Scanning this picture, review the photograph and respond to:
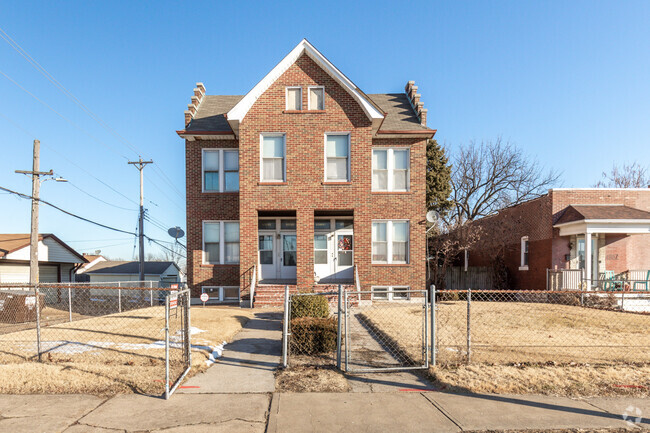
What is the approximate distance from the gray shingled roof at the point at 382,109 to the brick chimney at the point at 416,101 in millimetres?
195

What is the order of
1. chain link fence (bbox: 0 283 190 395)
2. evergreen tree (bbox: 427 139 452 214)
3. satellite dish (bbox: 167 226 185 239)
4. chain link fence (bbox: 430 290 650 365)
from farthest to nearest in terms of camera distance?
evergreen tree (bbox: 427 139 452 214) < satellite dish (bbox: 167 226 185 239) < chain link fence (bbox: 430 290 650 365) < chain link fence (bbox: 0 283 190 395)

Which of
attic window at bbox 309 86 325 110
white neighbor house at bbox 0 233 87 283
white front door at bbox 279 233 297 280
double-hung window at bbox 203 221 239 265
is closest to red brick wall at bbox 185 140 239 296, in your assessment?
double-hung window at bbox 203 221 239 265

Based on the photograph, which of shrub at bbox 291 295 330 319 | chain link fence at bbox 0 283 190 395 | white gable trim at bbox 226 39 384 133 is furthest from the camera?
white gable trim at bbox 226 39 384 133

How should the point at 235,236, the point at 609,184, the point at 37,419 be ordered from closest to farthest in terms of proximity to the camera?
the point at 37,419 < the point at 235,236 < the point at 609,184

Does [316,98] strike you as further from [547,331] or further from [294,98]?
[547,331]

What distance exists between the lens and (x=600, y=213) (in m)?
17.5

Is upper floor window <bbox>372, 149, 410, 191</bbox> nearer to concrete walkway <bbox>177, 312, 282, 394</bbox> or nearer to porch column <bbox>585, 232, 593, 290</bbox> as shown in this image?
porch column <bbox>585, 232, 593, 290</bbox>

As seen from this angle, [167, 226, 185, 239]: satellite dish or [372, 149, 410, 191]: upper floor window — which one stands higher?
[372, 149, 410, 191]: upper floor window

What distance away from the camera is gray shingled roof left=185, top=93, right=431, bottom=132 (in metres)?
17.2

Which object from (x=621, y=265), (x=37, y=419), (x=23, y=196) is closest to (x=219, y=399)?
(x=37, y=419)

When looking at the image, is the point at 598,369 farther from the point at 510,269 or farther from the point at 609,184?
the point at 609,184

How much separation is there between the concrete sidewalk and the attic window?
41.5 ft

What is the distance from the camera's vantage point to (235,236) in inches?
682

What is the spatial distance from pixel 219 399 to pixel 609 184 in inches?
1868
